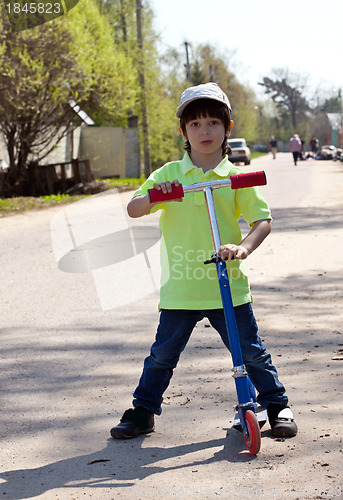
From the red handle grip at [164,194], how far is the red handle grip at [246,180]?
0.22 meters

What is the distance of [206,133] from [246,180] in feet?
1.10

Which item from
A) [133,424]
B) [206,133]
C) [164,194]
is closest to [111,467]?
[133,424]

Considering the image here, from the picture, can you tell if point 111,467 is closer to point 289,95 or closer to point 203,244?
point 203,244

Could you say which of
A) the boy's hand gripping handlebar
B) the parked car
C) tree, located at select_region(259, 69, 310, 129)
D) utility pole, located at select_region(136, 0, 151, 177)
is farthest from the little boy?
tree, located at select_region(259, 69, 310, 129)

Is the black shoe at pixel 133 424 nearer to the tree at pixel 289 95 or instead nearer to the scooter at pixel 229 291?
the scooter at pixel 229 291

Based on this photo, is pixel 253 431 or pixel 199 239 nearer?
pixel 253 431

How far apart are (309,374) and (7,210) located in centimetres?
1313

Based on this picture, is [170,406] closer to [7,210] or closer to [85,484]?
[85,484]

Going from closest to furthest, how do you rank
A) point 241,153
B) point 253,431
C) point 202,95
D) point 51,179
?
point 253,431
point 202,95
point 51,179
point 241,153

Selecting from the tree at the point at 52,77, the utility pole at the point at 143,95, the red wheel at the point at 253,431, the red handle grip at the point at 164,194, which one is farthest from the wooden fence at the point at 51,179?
the red wheel at the point at 253,431

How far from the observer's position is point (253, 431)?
10.3ft

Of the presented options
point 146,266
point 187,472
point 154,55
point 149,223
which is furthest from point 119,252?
point 154,55

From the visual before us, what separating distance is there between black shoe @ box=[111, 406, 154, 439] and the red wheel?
58 centimetres

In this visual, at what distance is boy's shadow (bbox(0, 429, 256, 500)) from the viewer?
3023 mm
